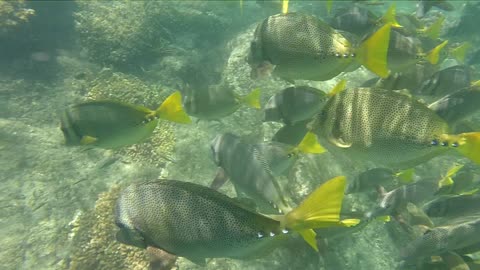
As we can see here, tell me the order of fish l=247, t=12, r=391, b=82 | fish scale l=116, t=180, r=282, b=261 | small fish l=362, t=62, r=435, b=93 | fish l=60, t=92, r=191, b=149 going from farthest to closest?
small fish l=362, t=62, r=435, b=93, fish l=60, t=92, r=191, b=149, fish l=247, t=12, r=391, b=82, fish scale l=116, t=180, r=282, b=261

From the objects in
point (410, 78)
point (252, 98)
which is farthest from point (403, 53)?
point (252, 98)

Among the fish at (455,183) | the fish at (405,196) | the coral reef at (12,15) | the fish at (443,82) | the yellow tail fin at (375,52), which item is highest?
the yellow tail fin at (375,52)

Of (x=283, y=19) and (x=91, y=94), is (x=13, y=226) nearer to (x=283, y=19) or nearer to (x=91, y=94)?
(x=91, y=94)

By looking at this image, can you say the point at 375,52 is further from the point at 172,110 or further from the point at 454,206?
the point at 454,206

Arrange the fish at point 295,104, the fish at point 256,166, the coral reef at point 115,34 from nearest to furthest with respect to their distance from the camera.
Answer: the fish at point 256,166 < the fish at point 295,104 < the coral reef at point 115,34

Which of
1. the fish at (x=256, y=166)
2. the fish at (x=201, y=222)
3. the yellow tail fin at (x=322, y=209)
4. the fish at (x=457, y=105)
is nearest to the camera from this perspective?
the yellow tail fin at (x=322, y=209)

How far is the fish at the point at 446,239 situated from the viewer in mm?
3389

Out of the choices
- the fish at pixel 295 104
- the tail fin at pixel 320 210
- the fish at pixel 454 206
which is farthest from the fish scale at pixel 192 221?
the fish at pixel 454 206

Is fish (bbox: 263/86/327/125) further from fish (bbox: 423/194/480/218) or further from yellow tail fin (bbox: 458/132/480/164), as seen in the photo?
fish (bbox: 423/194/480/218)

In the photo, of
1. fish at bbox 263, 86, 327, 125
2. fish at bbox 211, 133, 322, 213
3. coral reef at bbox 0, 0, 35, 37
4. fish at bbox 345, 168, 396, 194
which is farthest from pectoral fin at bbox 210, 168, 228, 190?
coral reef at bbox 0, 0, 35, 37

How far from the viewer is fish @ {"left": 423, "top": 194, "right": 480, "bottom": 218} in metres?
3.81

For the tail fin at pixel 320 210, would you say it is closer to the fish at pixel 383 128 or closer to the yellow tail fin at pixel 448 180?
the fish at pixel 383 128

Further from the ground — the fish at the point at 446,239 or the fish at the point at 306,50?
the fish at the point at 306,50

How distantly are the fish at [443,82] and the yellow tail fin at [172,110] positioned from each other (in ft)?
9.31
